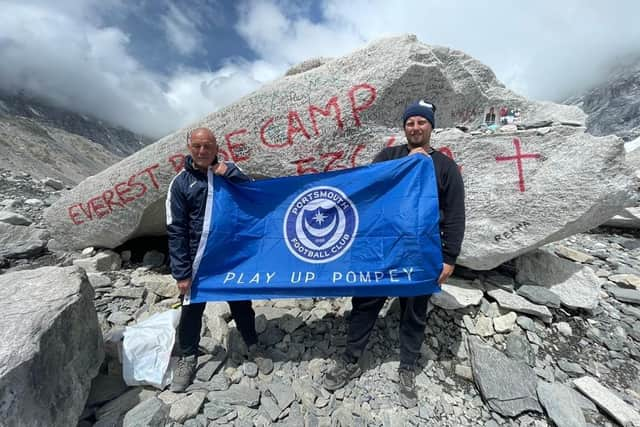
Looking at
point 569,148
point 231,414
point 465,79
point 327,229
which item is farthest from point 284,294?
point 465,79

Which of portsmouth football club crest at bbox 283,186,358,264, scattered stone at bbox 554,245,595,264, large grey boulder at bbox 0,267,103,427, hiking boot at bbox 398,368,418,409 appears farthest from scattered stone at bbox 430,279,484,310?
large grey boulder at bbox 0,267,103,427

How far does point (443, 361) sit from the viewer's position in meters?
3.51

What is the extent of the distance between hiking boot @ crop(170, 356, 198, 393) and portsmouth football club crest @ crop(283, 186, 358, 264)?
1615 millimetres

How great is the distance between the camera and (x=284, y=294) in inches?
132

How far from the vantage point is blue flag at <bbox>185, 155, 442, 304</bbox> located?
9.75 feet

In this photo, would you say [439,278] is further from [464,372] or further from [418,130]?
[418,130]

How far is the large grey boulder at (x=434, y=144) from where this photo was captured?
12.3 ft

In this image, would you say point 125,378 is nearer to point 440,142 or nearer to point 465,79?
point 440,142

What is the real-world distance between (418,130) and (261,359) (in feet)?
10.1

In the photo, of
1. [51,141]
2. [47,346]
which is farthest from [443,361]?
[51,141]

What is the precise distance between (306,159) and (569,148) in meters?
3.48

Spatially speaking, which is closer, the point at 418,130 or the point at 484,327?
the point at 418,130

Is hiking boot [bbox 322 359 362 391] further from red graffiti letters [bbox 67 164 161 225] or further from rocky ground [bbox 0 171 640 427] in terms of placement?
red graffiti letters [bbox 67 164 161 225]

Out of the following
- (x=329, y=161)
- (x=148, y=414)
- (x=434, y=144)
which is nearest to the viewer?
(x=148, y=414)
